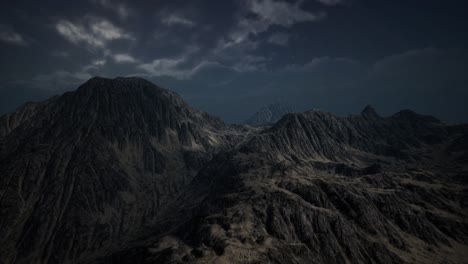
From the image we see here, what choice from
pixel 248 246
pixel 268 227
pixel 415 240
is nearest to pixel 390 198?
pixel 415 240

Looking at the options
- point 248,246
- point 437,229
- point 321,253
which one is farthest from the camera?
point 437,229

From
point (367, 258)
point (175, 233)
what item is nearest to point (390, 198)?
point (367, 258)

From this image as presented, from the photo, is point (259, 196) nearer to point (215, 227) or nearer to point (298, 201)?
point (298, 201)

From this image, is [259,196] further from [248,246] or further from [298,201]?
[248,246]

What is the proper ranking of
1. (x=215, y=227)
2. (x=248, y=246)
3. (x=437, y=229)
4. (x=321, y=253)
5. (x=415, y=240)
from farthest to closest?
(x=437, y=229)
(x=415, y=240)
(x=215, y=227)
(x=321, y=253)
(x=248, y=246)

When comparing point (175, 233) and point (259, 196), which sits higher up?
point (259, 196)

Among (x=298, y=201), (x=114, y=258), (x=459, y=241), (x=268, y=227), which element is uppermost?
(x=298, y=201)

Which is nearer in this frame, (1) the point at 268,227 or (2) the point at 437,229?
(1) the point at 268,227

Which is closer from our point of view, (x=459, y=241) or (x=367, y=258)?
(x=367, y=258)

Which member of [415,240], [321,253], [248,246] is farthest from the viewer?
[415,240]
